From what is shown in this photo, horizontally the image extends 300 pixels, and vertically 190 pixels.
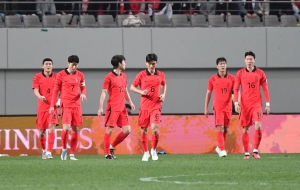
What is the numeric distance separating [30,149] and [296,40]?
9650 mm

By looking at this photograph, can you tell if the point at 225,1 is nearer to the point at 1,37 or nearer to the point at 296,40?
the point at 296,40

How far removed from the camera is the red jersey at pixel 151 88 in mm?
14266

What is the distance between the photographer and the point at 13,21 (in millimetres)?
23250

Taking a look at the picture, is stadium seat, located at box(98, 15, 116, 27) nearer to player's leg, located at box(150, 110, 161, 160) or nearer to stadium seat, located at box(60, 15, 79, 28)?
stadium seat, located at box(60, 15, 79, 28)

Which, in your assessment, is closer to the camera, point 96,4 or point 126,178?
point 126,178

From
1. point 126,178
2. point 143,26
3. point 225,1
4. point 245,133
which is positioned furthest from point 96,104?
point 126,178

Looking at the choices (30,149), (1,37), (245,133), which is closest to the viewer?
(245,133)

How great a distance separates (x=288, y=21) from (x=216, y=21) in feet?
7.41

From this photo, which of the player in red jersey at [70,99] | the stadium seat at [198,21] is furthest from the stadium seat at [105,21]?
the player in red jersey at [70,99]

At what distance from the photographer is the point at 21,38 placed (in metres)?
23.5

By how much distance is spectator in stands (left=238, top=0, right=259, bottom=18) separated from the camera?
24.2 meters

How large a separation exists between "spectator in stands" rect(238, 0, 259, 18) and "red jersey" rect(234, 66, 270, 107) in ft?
31.0

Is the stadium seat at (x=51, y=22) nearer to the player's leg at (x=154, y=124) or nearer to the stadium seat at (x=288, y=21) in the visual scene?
the stadium seat at (x=288, y=21)

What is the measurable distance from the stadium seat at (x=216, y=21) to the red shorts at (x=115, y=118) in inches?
398
